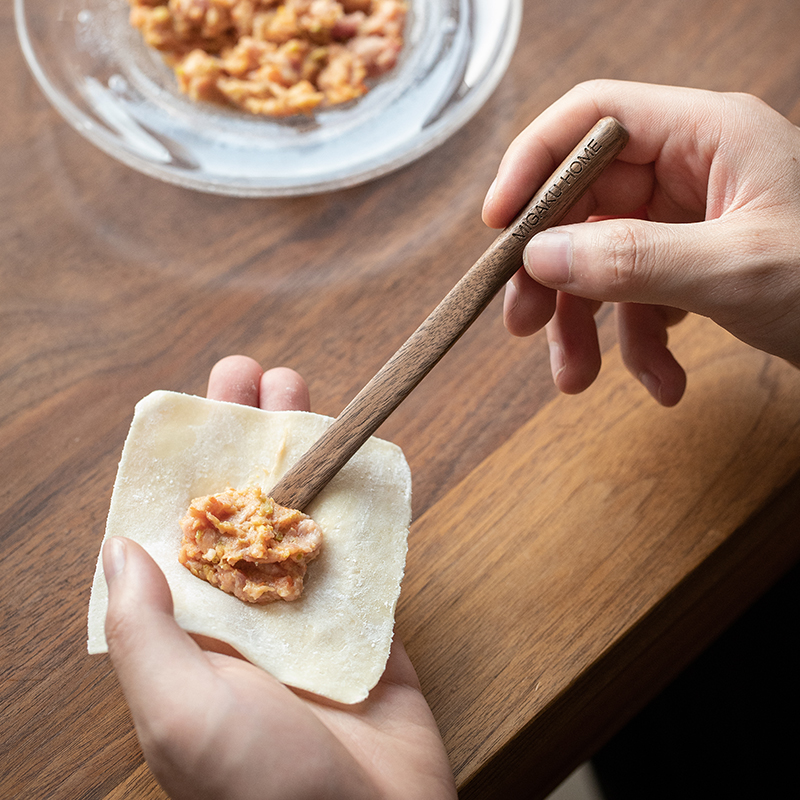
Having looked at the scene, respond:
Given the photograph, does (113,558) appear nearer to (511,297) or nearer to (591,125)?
(511,297)

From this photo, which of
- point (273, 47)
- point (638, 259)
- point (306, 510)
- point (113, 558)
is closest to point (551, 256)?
point (638, 259)

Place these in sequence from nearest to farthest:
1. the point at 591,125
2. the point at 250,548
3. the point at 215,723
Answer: the point at 215,723, the point at 250,548, the point at 591,125

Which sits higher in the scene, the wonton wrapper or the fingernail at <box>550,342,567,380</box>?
the fingernail at <box>550,342,567,380</box>

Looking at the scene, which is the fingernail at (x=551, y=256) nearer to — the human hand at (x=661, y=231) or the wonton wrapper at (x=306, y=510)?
the human hand at (x=661, y=231)

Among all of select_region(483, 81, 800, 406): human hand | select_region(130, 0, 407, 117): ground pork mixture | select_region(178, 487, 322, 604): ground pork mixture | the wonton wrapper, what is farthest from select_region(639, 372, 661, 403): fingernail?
select_region(130, 0, 407, 117): ground pork mixture

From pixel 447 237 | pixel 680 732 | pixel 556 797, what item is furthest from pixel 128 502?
pixel 680 732

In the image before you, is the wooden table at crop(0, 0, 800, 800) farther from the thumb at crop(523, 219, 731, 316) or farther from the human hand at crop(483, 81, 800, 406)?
the thumb at crop(523, 219, 731, 316)
